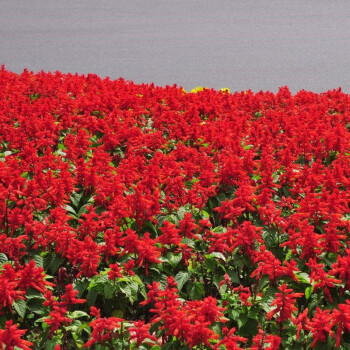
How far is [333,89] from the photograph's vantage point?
Answer: 1167 cm

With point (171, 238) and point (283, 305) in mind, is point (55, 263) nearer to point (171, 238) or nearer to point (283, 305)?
point (171, 238)

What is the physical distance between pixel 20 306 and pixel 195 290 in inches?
57.5

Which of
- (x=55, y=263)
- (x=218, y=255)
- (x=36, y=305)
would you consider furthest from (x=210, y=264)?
(x=36, y=305)

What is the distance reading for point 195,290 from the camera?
4750 mm

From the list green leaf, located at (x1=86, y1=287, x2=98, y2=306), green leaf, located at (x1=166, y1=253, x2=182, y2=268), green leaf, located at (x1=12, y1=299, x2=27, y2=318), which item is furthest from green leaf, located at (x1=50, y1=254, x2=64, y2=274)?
green leaf, located at (x1=166, y1=253, x2=182, y2=268)

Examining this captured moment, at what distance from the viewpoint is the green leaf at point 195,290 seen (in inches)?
185

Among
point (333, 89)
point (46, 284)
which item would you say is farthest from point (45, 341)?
point (333, 89)

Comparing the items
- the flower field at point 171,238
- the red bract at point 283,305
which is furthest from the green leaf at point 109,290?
the red bract at point 283,305

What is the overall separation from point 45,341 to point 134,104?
592cm

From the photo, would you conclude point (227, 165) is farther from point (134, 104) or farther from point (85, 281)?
point (134, 104)

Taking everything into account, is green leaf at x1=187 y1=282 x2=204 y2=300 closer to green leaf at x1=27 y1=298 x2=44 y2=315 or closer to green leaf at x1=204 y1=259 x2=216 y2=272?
green leaf at x1=204 y1=259 x2=216 y2=272

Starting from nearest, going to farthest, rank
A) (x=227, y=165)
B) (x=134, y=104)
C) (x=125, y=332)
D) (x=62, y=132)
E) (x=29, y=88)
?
(x=125, y=332) → (x=227, y=165) → (x=62, y=132) → (x=134, y=104) → (x=29, y=88)

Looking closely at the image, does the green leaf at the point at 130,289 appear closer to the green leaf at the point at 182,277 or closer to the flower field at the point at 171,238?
the flower field at the point at 171,238

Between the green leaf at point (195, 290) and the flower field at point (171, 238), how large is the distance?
0.03ft
